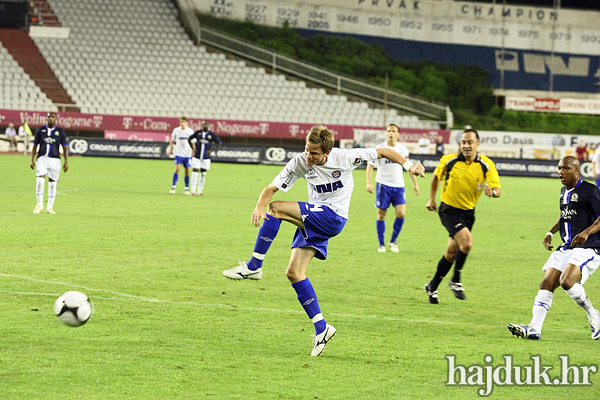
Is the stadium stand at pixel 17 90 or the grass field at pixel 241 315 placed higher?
the stadium stand at pixel 17 90

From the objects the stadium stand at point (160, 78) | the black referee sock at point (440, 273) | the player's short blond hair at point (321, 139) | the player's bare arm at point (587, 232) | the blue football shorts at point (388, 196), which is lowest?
the black referee sock at point (440, 273)

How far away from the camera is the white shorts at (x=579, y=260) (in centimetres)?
716

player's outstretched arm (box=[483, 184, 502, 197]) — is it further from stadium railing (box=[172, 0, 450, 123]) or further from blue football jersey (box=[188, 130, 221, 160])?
stadium railing (box=[172, 0, 450, 123])

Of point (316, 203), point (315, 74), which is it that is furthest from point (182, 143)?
point (315, 74)

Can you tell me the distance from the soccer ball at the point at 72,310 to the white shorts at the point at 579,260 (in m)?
4.74

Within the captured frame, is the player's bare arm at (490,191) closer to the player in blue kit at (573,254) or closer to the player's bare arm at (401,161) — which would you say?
the player in blue kit at (573,254)

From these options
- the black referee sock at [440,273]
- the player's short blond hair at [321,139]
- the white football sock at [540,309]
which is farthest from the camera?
the black referee sock at [440,273]

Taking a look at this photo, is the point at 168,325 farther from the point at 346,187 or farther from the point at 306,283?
the point at 346,187

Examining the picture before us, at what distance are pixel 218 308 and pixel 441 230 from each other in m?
9.40

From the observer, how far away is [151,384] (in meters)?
5.27

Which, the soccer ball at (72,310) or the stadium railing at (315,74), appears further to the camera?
the stadium railing at (315,74)

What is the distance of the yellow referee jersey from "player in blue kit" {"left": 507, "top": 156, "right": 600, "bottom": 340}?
1.67 m

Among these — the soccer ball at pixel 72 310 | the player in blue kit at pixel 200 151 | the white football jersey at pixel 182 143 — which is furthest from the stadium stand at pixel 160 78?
the soccer ball at pixel 72 310

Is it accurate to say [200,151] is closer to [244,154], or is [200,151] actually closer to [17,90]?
[244,154]
